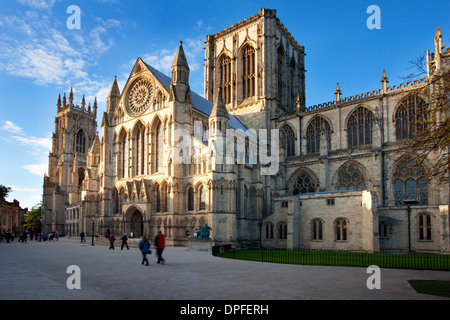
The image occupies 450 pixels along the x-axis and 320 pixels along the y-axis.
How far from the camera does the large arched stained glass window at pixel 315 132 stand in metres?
45.8

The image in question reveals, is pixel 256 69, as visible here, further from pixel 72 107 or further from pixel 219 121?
pixel 72 107

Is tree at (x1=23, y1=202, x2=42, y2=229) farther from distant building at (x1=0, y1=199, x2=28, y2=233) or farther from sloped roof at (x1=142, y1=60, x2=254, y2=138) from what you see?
sloped roof at (x1=142, y1=60, x2=254, y2=138)

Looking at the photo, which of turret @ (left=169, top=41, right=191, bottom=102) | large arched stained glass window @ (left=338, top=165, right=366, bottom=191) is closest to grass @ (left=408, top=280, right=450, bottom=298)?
large arched stained glass window @ (left=338, top=165, right=366, bottom=191)

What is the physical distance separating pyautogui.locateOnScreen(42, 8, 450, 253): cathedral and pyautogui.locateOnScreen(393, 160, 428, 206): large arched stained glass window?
0.10 m

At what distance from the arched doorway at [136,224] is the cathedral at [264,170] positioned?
0.12 meters

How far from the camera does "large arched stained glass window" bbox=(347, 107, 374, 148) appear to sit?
1678 inches

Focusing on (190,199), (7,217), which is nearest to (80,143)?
(7,217)

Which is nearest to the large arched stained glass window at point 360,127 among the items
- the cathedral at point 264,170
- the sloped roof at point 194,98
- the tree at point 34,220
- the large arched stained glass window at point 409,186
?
the cathedral at point 264,170

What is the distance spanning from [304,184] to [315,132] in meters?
6.85

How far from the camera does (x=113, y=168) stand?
4669cm

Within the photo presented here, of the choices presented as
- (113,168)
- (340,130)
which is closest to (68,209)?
(113,168)

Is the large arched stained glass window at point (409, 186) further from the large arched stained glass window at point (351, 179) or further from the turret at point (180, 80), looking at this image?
the turret at point (180, 80)
